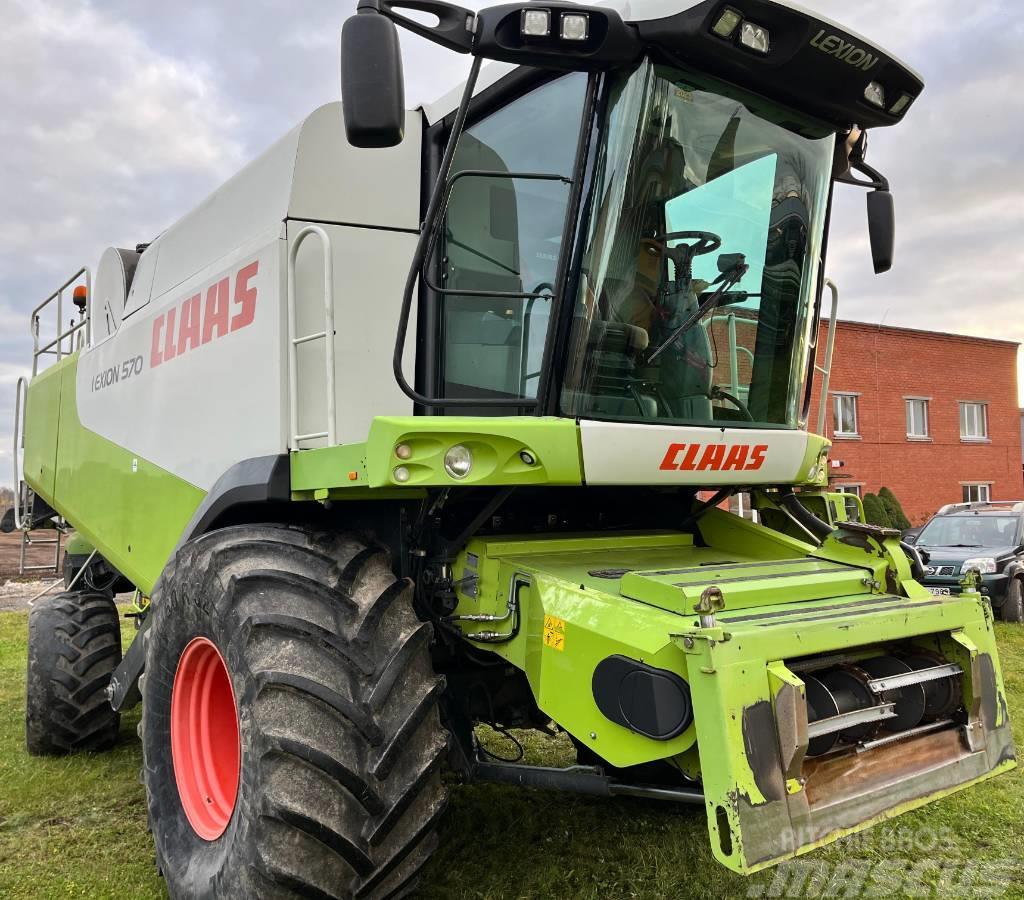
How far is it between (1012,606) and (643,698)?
10.3 m

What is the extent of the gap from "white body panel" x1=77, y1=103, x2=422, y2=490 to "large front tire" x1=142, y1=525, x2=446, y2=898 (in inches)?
23.7

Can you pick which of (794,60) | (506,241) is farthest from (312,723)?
(794,60)

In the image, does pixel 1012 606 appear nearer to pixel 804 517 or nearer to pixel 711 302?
pixel 804 517


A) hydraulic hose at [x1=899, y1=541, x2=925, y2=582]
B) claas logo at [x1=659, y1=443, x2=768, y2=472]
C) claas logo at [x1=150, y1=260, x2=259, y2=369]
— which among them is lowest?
hydraulic hose at [x1=899, y1=541, x2=925, y2=582]

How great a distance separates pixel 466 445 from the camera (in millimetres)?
2811

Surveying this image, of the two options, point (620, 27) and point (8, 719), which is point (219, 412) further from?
point (8, 719)

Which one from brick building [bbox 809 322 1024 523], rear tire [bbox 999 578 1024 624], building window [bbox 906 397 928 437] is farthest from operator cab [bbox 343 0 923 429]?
building window [bbox 906 397 928 437]

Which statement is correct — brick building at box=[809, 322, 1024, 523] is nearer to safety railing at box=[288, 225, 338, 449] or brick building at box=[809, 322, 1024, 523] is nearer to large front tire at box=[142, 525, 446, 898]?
safety railing at box=[288, 225, 338, 449]

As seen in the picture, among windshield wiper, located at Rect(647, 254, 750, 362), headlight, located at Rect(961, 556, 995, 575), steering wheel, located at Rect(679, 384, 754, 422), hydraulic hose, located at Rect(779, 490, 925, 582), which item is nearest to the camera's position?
windshield wiper, located at Rect(647, 254, 750, 362)

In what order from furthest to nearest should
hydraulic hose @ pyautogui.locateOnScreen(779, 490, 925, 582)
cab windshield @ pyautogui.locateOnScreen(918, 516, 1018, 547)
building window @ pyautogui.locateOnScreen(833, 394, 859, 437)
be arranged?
building window @ pyautogui.locateOnScreen(833, 394, 859, 437), cab windshield @ pyautogui.locateOnScreen(918, 516, 1018, 547), hydraulic hose @ pyautogui.locateOnScreen(779, 490, 925, 582)

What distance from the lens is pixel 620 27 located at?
2852mm

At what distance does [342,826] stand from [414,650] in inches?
21.2

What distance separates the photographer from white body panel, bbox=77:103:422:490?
3.47 metres

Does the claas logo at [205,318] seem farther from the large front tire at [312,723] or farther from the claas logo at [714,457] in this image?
the claas logo at [714,457]
